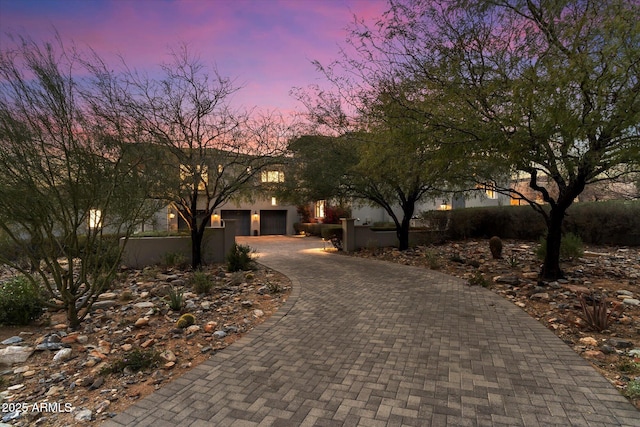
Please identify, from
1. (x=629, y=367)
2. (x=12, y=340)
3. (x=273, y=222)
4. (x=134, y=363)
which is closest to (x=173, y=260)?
(x=12, y=340)

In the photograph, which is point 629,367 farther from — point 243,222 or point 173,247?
point 243,222

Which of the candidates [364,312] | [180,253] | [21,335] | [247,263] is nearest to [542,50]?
[364,312]

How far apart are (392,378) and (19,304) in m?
5.65

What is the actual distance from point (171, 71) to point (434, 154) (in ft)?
22.3

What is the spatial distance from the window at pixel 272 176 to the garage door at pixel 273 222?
15.3m

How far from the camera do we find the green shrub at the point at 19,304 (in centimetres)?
501

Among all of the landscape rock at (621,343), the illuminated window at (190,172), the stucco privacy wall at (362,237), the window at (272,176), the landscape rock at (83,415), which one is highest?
the window at (272,176)

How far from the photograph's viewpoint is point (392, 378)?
130 inches

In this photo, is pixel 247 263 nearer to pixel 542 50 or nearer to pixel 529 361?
pixel 529 361

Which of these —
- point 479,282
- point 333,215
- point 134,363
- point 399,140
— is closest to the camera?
point 134,363

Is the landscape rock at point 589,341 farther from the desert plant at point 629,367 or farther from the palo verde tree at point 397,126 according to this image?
the palo verde tree at point 397,126

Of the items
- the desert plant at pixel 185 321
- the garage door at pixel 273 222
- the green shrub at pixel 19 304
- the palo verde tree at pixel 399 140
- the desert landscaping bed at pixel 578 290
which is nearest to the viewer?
the desert landscaping bed at pixel 578 290

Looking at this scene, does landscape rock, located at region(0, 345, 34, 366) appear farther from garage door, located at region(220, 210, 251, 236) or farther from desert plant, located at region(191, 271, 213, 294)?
garage door, located at region(220, 210, 251, 236)

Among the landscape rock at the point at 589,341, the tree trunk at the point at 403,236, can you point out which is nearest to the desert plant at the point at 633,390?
the landscape rock at the point at 589,341
